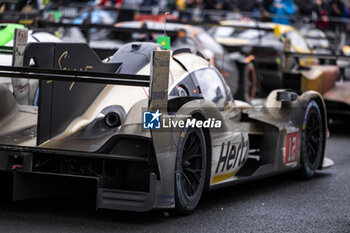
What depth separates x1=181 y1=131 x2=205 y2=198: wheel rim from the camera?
251 inches

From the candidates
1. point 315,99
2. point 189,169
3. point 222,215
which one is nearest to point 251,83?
point 315,99

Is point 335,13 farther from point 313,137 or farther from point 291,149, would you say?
point 291,149

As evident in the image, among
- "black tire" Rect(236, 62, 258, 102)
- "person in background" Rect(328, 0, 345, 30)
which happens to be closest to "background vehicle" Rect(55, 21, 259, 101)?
"black tire" Rect(236, 62, 258, 102)

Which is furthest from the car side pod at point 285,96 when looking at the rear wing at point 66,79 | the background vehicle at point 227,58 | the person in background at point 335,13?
the person in background at point 335,13

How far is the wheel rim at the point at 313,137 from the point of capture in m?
8.88

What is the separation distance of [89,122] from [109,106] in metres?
0.27

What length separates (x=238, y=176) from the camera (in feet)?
24.8

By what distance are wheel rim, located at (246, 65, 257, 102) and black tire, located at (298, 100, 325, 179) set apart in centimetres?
701

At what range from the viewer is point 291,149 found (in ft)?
27.3

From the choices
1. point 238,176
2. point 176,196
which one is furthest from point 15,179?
point 238,176

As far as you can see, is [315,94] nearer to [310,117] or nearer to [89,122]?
[310,117]

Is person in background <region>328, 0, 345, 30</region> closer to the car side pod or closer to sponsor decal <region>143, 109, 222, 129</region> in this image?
the car side pod

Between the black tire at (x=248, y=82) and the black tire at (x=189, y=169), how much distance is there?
920 cm

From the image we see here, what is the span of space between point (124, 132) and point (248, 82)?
10411 millimetres
